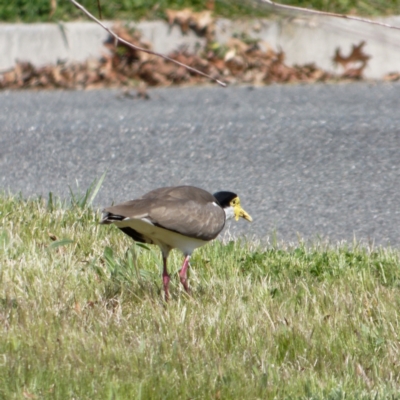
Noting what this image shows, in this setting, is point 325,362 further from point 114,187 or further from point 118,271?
point 114,187

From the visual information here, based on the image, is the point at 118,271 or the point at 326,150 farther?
the point at 326,150

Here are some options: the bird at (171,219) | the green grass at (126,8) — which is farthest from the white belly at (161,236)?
the green grass at (126,8)

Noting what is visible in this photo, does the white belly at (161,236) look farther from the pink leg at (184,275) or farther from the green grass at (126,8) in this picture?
the green grass at (126,8)

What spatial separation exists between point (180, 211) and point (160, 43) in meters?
5.20

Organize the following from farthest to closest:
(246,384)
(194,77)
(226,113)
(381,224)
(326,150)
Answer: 1. (194,77)
2. (226,113)
3. (326,150)
4. (381,224)
5. (246,384)

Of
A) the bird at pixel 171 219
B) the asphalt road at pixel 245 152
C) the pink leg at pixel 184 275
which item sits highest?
the bird at pixel 171 219

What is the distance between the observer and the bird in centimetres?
392

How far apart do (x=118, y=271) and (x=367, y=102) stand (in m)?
3.99

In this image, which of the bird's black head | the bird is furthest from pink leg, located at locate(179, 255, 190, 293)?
the bird's black head

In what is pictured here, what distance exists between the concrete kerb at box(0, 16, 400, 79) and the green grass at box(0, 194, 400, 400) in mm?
3985

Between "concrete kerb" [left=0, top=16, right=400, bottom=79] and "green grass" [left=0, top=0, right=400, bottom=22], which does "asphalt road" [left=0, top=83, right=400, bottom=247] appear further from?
"green grass" [left=0, top=0, right=400, bottom=22]

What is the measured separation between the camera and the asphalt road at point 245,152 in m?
5.89

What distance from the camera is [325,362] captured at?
3506 millimetres

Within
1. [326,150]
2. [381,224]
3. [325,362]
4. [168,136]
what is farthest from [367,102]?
[325,362]
